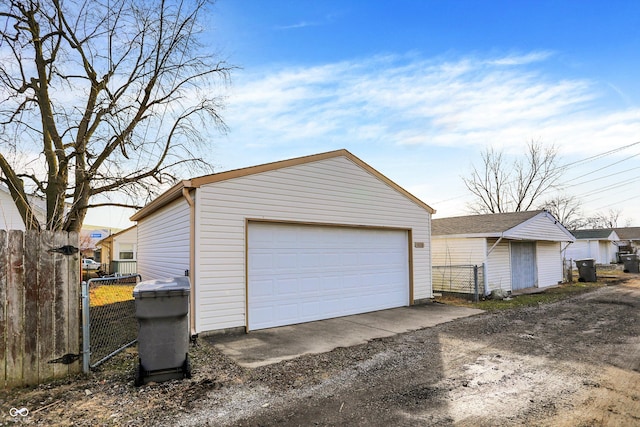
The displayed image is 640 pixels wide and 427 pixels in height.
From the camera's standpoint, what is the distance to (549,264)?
695 inches

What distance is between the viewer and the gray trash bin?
14.5 feet

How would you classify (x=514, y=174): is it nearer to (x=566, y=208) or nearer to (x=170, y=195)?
(x=566, y=208)

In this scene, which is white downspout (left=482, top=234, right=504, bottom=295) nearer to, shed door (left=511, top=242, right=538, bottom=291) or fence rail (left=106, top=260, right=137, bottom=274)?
shed door (left=511, top=242, right=538, bottom=291)

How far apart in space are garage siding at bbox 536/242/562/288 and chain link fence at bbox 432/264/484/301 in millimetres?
5475

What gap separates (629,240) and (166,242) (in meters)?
48.5

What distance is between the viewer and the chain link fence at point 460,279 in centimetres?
1284

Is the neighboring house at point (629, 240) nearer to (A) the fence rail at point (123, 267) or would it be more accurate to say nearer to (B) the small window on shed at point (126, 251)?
(A) the fence rail at point (123, 267)

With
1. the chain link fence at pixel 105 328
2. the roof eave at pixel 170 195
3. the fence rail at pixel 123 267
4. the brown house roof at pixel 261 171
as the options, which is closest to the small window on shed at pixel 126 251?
the fence rail at pixel 123 267

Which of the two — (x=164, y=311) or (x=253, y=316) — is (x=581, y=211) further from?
(x=164, y=311)

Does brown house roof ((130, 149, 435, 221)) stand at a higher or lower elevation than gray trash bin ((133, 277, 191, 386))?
higher

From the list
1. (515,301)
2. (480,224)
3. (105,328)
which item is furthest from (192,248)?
(480,224)

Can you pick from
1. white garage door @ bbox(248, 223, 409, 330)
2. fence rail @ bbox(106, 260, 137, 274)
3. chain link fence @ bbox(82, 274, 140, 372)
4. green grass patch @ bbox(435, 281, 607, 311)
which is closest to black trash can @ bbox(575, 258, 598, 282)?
green grass patch @ bbox(435, 281, 607, 311)

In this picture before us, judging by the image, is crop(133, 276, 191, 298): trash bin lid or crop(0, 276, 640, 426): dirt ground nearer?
crop(0, 276, 640, 426): dirt ground

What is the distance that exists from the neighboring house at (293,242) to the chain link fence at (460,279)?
2.60 meters
